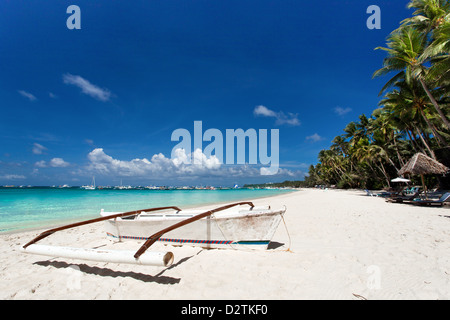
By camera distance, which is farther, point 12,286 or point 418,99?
point 418,99

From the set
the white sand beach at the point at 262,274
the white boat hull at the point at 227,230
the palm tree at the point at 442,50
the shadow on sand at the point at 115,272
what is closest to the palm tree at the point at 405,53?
the palm tree at the point at 442,50

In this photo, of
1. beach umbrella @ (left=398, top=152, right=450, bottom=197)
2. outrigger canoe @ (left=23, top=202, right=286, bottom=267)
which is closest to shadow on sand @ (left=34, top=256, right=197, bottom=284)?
outrigger canoe @ (left=23, top=202, right=286, bottom=267)

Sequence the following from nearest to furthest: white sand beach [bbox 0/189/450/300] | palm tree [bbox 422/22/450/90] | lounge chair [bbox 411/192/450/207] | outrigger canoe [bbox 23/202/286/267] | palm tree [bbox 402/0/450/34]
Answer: white sand beach [bbox 0/189/450/300] < outrigger canoe [bbox 23/202/286/267] < palm tree [bbox 422/22/450/90] < lounge chair [bbox 411/192/450/207] < palm tree [bbox 402/0/450/34]

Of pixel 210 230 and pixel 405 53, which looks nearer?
pixel 210 230

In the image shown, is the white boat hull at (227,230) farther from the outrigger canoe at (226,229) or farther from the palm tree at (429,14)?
the palm tree at (429,14)

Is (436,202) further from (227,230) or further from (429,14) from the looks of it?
(227,230)

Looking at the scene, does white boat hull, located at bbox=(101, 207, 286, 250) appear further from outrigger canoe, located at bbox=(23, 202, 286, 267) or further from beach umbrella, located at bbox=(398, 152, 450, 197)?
beach umbrella, located at bbox=(398, 152, 450, 197)

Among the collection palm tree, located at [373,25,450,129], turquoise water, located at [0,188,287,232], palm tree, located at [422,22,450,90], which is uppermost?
palm tree, located at [373,25,450,129]

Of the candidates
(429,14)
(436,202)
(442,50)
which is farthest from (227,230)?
(429,14)

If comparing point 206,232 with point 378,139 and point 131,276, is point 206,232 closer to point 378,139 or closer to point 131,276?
point 131,276

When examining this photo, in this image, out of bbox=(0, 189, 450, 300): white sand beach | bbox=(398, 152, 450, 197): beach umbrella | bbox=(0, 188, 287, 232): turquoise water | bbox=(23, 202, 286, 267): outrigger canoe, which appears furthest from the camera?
bbox=(398, 152, 450, 197): beach umbrella

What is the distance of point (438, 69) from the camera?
10.2 meters
